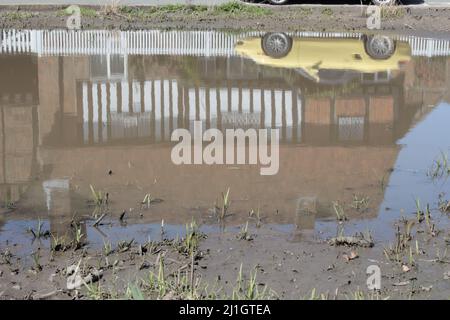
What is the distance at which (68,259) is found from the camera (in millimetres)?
7246

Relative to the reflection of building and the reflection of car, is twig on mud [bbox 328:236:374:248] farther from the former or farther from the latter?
the reflection of car

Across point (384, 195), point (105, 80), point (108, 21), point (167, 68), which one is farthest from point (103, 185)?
point (108, 21)

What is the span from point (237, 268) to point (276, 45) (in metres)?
13.1

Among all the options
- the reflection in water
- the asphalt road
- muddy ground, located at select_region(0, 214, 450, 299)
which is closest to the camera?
muddy ground, located at select_region(0, 214, 450, 299)

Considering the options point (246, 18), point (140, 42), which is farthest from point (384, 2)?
point (140, 42)

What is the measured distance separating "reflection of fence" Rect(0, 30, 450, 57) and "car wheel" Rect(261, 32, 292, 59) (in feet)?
2.49

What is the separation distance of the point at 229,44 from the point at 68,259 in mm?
14272

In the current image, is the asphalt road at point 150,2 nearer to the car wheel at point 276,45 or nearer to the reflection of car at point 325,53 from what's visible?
the reflection of car at point 325,53

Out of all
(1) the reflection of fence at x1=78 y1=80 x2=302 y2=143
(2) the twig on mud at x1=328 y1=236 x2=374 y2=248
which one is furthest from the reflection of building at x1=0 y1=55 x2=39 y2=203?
(2) the twig on mud at x1=328 y1=236 x2=374 y2=248

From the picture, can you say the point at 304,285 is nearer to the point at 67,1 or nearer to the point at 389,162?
the point at 389,162

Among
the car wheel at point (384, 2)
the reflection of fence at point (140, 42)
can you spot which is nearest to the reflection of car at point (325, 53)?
the reflection of fence at point (140, 42)

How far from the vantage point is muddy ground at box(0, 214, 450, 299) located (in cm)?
650

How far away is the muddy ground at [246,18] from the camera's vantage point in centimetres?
2439

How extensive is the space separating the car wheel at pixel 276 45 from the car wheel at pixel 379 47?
1725mm
